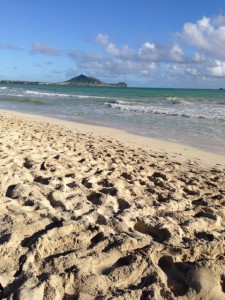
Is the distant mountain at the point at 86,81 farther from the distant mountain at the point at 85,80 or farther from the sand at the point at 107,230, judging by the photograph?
the sand at the point at 107,230

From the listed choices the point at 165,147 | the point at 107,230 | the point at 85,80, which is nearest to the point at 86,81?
the point at 85,80

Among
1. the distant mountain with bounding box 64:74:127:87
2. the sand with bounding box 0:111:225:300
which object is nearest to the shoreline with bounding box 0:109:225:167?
the sand with bounding box 0:111:225:300

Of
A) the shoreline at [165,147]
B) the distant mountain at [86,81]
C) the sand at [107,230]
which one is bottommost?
the distant mountain at [86,81]

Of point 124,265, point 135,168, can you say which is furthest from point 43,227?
point 135,168

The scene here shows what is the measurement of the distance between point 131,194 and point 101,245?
68.0 inches

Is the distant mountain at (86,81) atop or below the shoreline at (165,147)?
below

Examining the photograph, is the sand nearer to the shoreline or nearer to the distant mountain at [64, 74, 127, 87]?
the shoreline

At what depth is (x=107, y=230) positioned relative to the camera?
3.70m

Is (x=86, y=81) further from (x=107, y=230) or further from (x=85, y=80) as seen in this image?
(x=107, y=230)

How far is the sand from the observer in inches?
112

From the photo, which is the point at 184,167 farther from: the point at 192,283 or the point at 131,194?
the point at 192,283

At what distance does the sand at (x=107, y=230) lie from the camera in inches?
112

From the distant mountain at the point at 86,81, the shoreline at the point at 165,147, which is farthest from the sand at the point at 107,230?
the distant mountain at the point at 86,81

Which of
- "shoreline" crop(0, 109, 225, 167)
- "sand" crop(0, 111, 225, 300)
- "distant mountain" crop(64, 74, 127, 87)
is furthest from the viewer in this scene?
"distant mountain" crop(64, 74, 127, 87)
